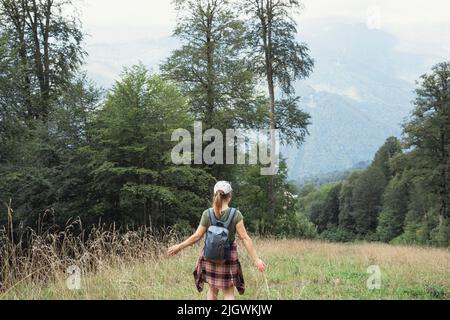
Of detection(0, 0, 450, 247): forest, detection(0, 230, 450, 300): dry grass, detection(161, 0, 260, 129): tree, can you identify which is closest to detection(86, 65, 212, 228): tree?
detection(0, 0, 450, 247): forest

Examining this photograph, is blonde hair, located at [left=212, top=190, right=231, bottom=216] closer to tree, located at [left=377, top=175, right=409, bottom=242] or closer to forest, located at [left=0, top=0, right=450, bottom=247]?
forest, located at [left=0, top=0, right=450, bottom=247]

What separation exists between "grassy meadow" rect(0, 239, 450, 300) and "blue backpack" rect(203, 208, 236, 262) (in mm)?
671

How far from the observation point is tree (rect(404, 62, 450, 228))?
→ 2800 cm

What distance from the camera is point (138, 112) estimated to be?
1630 centimetres

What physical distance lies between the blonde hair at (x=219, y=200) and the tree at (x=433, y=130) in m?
26.0

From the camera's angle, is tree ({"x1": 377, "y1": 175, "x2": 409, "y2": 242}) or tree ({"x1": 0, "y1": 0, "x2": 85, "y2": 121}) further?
tree ({"x1": 377, "y1": 175, "x2": 409, "y2": 242})

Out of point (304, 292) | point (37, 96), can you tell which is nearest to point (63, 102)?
point (37, 96)

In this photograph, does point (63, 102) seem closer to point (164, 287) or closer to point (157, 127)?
point (157, 127)

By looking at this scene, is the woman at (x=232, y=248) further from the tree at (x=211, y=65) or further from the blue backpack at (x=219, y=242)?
the tree at (x=211, y=65)

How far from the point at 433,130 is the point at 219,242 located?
87.5ft

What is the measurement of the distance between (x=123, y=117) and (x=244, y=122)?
5744 millimetres

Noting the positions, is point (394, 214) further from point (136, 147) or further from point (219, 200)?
point (219, 200)

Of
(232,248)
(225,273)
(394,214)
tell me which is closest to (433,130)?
(232,248)

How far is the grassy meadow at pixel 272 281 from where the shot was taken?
615cm
